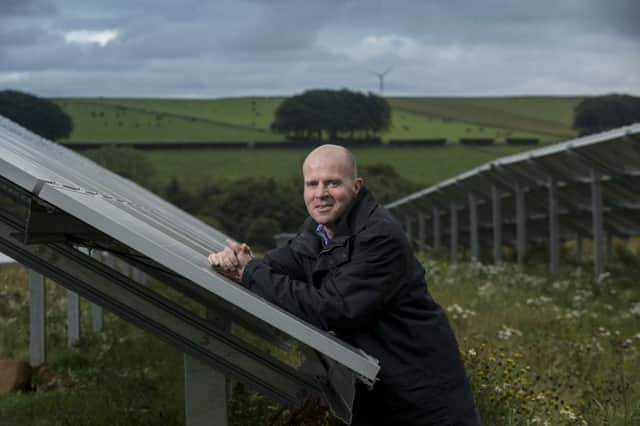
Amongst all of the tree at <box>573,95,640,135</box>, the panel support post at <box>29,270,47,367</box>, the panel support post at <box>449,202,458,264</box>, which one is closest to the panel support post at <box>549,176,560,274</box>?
the tree at <box>573,95,640,135</box>

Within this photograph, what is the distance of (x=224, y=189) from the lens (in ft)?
243

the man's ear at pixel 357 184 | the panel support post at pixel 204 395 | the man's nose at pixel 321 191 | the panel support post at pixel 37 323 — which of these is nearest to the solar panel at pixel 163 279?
the panel support post at pixel 204 395

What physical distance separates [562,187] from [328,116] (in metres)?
70.3

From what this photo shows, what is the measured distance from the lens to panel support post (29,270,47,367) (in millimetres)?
9547

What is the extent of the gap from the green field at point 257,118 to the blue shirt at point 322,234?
83.2m

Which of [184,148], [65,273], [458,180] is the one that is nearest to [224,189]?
[184,148]

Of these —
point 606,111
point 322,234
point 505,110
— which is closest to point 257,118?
point 505,110

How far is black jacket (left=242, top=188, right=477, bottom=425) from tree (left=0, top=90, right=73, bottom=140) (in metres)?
60.4

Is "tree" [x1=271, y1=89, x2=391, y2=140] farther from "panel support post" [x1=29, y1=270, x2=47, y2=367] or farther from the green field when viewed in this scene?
"panel support post" [x1=29, y1=270, x2=47, y2=367]

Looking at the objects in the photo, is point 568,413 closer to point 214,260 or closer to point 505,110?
point 214,260

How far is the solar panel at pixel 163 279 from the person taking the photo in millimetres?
3445

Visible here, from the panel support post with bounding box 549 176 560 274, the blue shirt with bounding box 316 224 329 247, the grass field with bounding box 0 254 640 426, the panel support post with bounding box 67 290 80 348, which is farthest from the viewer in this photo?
the panel support post with bounding box 549 176 560 274

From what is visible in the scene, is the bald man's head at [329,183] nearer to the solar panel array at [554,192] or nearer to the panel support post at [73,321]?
the panel support post at [73,321]

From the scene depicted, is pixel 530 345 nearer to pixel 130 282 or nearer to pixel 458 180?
pixel 130 282
